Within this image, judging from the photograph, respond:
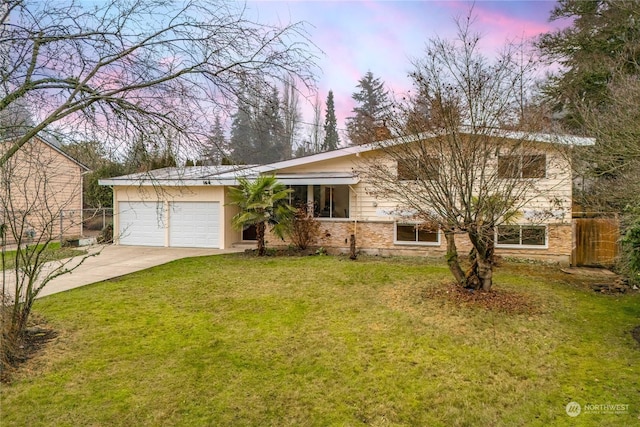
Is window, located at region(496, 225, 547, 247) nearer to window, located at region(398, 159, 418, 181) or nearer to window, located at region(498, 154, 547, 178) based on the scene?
window, located at region(498, 154, 547, 178)

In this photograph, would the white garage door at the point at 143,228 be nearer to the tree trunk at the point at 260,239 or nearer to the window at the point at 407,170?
the tree trunk at the point at 260,239

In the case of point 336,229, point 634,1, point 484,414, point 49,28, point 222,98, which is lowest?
point 484,414

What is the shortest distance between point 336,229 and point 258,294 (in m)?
6.17

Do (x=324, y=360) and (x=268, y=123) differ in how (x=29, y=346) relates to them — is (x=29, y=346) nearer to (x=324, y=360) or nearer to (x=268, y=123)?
(x=324, y=360)

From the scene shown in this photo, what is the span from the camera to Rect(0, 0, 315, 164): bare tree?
3869 mm

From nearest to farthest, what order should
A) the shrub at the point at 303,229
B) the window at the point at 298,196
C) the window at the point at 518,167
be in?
the window at the point at 518,167, the shrub at the point at 303,229, the window at the point at 298,196

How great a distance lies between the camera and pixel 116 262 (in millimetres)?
11273

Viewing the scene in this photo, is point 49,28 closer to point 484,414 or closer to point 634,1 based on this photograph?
point 484,414

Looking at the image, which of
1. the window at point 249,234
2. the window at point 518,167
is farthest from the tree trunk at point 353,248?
the window at point 518,167

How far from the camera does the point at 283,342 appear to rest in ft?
16.7

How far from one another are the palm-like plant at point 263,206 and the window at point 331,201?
141cm

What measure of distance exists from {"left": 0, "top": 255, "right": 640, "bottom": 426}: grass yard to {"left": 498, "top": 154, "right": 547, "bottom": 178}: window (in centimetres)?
251

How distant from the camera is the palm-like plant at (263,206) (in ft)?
39.4

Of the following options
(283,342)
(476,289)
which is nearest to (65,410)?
(283,342)
